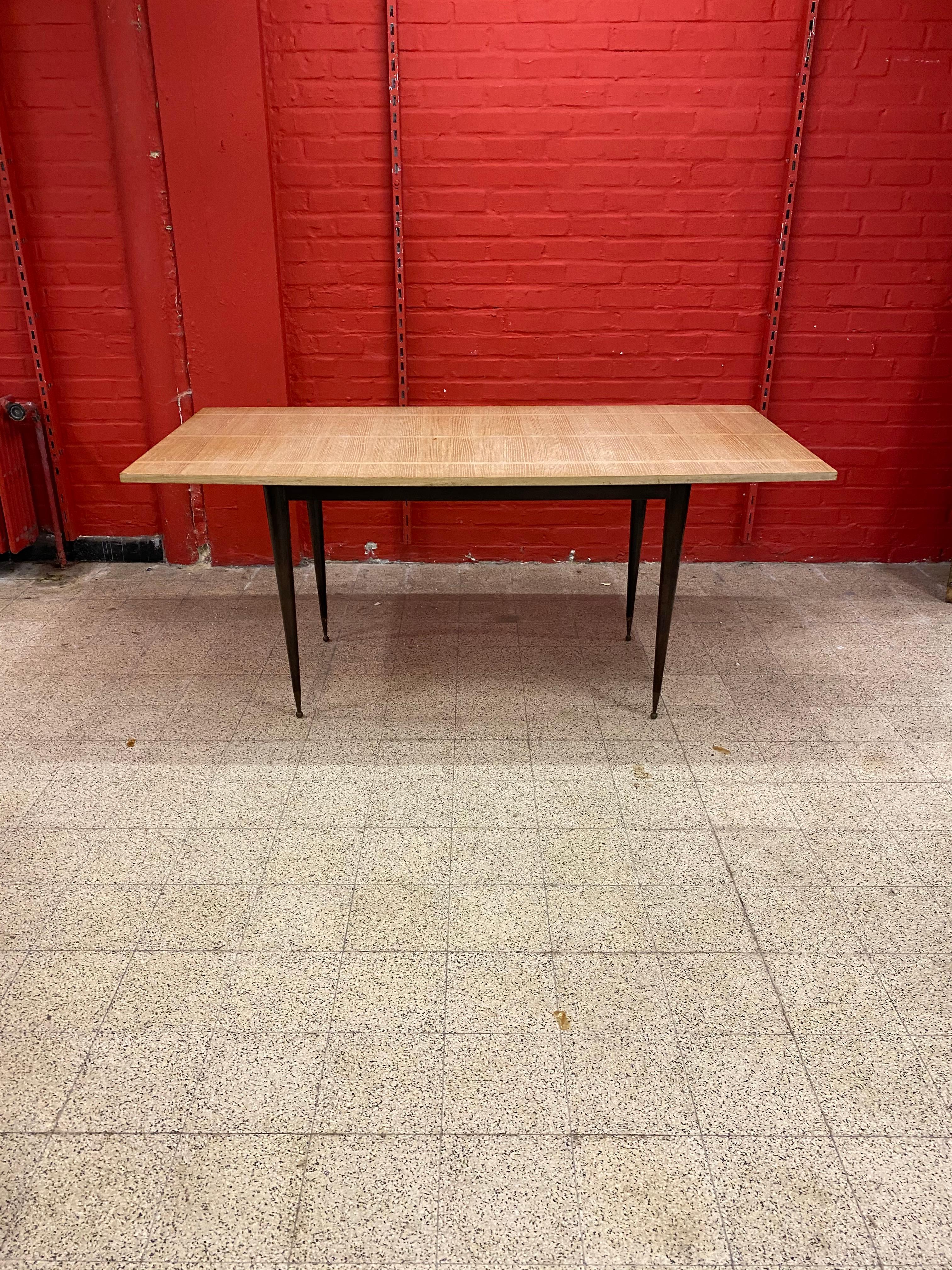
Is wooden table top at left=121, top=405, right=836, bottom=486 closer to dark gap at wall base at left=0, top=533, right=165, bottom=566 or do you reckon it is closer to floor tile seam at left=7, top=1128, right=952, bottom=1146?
dark gap at wall base at left=0, top=533, right=165, bottom=566

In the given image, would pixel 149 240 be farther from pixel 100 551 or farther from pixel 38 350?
pixel 100 551

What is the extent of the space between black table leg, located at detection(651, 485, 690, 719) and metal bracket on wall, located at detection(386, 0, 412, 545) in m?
1.51

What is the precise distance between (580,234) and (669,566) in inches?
64.6

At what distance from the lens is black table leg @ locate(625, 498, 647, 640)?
3361 mm

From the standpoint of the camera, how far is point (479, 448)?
2834mm

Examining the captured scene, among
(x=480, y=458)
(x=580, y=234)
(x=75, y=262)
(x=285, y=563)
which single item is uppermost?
(x=580, y=234)

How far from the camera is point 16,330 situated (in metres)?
3.89

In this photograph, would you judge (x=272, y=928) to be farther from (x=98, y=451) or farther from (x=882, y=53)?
(x=882, y=53)

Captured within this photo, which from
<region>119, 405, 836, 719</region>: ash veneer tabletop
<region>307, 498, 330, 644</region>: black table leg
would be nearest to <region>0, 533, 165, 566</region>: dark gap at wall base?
<region>307, 498, 330, 644</region>: black table leg

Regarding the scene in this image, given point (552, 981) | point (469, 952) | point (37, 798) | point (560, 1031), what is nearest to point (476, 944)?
point (469, 952)

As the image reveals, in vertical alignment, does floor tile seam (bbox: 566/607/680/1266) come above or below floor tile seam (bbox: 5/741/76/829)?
above

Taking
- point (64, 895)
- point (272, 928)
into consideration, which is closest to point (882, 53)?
point (272, 928)

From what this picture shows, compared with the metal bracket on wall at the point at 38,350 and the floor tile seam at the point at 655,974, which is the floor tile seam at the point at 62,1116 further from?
the metal bracket on wall at the point at 38,350

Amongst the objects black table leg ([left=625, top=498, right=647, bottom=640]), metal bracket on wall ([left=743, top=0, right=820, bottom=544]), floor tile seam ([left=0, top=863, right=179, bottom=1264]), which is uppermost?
metal bracket on wall ([left=743, top=0, right=820, bottom=544])
